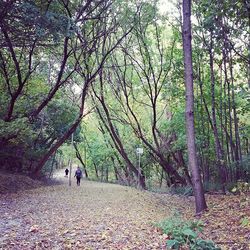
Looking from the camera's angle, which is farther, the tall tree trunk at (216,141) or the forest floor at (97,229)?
the tall tree trunk at (216,141)

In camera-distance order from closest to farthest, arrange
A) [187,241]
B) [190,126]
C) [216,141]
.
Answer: [187,241], [190,126], [216,141]

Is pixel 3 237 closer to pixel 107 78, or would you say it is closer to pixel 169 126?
pixel 169 126

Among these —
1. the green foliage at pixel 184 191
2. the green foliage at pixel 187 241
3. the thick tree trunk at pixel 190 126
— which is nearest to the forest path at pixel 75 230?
the green foliage at pixel 187 241

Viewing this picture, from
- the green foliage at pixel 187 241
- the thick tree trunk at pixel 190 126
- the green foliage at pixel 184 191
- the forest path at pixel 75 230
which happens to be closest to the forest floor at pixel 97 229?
the forest path at pixel 75 230

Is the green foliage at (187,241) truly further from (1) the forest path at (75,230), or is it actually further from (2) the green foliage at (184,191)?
(2) the green foliage at (184,191)

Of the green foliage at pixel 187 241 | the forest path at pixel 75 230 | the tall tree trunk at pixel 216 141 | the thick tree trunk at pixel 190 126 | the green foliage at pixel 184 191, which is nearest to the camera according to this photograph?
the green foliage at pixel 187 241

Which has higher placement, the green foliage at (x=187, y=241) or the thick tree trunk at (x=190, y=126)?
the thick tree trunk at (x=190, y=126)

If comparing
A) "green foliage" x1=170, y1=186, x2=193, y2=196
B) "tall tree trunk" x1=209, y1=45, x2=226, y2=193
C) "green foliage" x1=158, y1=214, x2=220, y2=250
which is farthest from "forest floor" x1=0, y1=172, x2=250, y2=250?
"green foliage" x1=170, y1=186, x2=193, y2=196

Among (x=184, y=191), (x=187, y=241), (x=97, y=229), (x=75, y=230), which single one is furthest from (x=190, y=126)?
(x=184, y=191)

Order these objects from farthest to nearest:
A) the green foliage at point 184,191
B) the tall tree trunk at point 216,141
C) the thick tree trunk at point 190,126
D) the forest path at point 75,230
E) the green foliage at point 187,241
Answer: the green foliage at point 184,191 → the tall tree trunk at point 216,141 → the thick tree trunk at point 190,126 → the forest path at point 75,230 → the green foliage at point 187,241

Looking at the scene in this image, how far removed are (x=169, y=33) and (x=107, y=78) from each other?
4848 millimetres

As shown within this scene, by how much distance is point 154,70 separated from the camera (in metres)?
17.8

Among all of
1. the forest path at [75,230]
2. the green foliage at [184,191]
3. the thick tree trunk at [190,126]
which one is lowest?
the forest path at [75,230]

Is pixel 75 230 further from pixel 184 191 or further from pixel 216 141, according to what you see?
pixel 184 191
